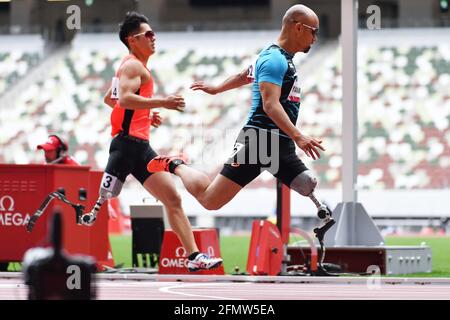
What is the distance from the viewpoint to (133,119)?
33.9 ft

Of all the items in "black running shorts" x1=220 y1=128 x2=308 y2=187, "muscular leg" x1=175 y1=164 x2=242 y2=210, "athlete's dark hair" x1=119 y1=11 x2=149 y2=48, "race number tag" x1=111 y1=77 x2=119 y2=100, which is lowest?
"muscular leg" x1=175 y1=164 x2=242 y2=210

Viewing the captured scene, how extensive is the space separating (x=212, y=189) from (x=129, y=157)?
61.5 inches

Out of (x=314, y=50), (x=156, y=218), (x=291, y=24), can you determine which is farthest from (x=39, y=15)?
(x=291, y=24)

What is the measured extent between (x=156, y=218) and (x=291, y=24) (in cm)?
669

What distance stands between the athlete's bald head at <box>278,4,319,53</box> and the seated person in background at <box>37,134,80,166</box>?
568 cm

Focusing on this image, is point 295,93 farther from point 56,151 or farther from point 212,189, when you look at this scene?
point 56,151

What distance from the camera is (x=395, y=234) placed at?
36.7 metres

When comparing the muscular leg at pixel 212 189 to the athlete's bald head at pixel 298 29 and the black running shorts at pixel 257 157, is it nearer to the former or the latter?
the black running shorts at pixel 257 157

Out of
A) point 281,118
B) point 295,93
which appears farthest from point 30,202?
point 281,118

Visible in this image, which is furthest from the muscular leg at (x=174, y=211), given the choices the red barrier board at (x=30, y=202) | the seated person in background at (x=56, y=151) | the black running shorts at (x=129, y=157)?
the seated person in background at (x=56, y=151)

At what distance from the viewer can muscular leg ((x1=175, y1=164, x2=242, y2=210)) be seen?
873 cm

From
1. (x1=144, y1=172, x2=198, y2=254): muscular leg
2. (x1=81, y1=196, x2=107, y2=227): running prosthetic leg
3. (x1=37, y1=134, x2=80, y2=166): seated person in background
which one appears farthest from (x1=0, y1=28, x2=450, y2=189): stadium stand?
(x1=144, y1=172, x2=198, y2=254): muscular leg

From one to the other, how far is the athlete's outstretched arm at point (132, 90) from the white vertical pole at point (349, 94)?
15.5 ft

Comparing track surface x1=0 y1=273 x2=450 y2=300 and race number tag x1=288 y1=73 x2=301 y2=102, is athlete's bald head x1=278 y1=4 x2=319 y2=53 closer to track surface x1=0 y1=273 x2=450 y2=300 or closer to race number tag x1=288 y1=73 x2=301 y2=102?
race number tag x1=288 y1=73 x2=301 y2=102
